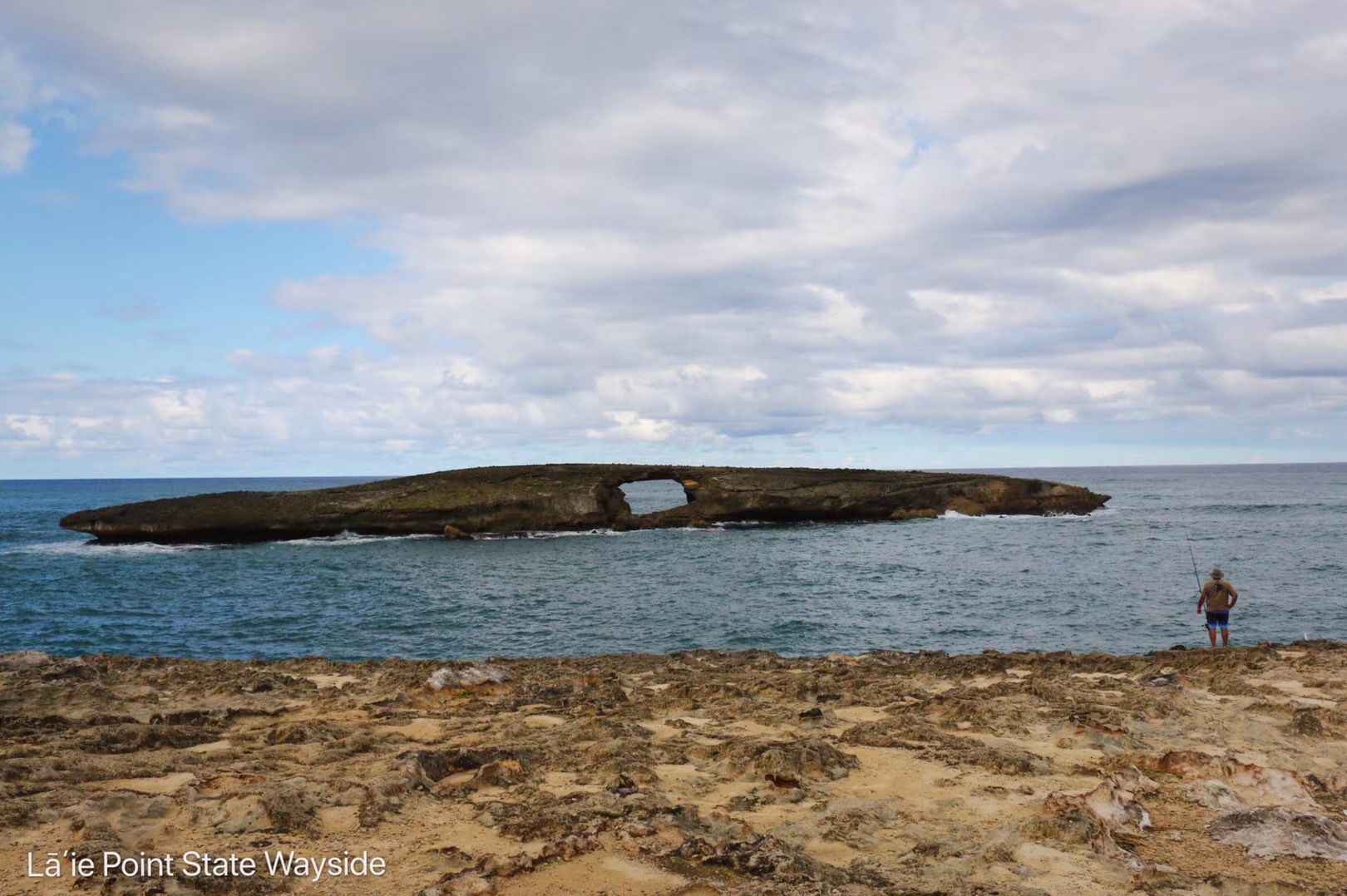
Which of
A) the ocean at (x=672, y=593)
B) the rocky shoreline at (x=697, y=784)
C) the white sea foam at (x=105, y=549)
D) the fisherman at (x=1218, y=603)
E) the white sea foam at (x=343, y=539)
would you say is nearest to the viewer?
the rocky shoreline at (x=697, y=784)

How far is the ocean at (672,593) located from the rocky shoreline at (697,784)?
30.1 feet

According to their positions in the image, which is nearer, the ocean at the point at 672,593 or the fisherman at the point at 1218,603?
the fisherman at the point at 1218,603

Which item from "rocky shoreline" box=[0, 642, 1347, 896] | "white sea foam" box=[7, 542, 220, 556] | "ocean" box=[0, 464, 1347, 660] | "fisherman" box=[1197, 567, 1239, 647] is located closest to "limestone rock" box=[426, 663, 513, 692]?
"rocky shoreline" box=[0, 642, 1347, 896]

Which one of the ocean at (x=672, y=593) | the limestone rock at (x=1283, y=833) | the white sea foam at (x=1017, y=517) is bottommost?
the ocean at (x=672, y=593)

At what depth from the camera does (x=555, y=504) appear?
172 ft

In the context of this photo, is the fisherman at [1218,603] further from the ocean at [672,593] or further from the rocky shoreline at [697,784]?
the rocky shoreline at [697,784]

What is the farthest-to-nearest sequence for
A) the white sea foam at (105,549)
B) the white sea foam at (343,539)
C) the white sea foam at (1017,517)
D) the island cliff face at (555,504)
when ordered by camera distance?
the white sea foam at (1017,517) → the island cliff face at (555,504) → the white sea foam at (343,539) → the white sea foam at (105,549)

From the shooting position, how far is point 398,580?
32.2 metres

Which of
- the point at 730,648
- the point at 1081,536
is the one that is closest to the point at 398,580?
the point at 730,648

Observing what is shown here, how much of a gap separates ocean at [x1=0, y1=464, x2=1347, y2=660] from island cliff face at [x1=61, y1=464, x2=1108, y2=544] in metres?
1.94

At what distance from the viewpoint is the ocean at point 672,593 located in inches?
801

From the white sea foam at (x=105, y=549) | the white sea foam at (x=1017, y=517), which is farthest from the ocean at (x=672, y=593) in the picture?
the white sea foam at (x=1017, y=517)

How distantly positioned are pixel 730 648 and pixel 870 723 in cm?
1100

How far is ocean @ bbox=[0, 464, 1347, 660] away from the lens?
20.3 meters
